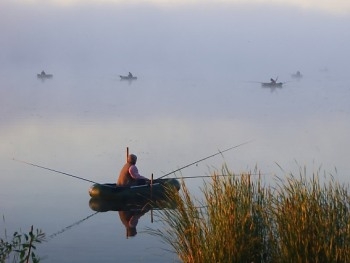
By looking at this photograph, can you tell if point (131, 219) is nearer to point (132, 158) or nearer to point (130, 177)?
point (130, 177)

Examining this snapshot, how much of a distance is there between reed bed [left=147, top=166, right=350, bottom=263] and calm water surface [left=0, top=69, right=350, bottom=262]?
3.05ft

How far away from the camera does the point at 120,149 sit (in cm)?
2541

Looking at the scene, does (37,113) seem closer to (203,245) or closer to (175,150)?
(175,150)

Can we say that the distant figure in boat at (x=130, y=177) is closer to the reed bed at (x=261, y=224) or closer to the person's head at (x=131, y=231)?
the person's head at (x=131, y=231)

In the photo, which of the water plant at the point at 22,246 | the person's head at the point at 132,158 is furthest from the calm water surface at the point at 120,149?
the water plant at the point at 22,246

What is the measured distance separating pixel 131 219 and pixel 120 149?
10.1 metres

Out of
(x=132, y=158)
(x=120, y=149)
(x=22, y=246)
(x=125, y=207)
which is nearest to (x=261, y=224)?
(x=22, y=246)

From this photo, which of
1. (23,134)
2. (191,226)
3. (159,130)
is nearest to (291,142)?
(159,130)

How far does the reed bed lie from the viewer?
5695 mm

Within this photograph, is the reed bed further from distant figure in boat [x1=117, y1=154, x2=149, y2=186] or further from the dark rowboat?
distant figure in boat [x1=117, y1=154, x2=149, y2=186]

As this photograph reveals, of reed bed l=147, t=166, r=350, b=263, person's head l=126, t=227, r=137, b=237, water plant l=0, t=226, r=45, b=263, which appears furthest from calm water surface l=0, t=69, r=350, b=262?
water plant l=0, t=226, r=45, b=263

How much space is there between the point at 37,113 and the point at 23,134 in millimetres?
10370

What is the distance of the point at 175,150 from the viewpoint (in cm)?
2527

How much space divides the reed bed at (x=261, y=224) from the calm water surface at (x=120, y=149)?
0.93 meters
